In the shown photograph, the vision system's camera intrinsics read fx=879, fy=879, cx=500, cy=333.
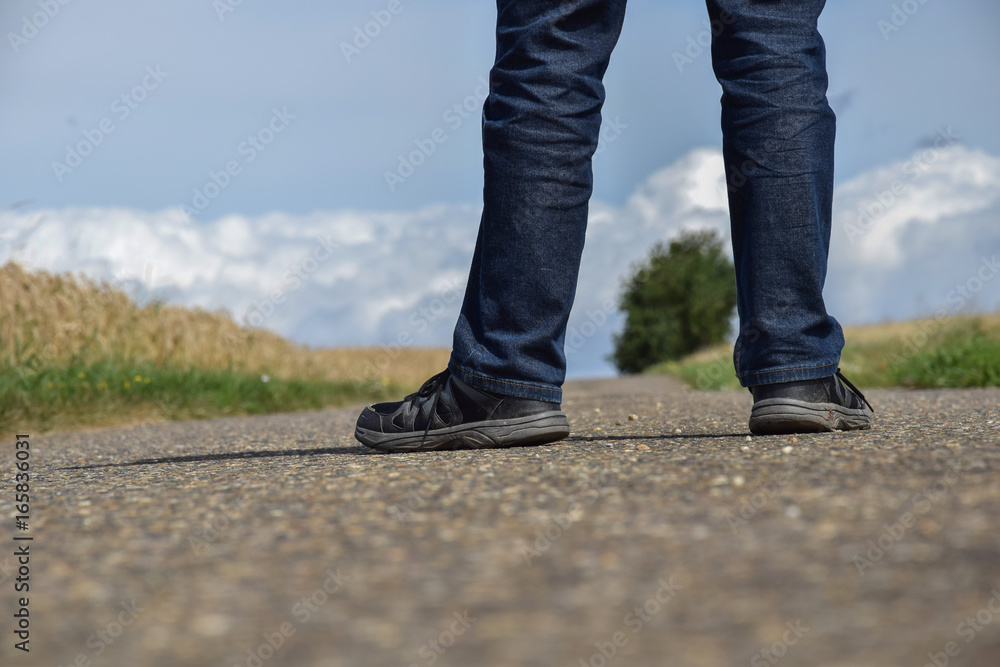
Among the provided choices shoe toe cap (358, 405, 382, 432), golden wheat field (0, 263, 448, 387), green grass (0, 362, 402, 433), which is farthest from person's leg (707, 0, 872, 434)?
golden wheat field (0, 263, 448, 387)

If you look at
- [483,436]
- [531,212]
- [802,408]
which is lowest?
[483,436]

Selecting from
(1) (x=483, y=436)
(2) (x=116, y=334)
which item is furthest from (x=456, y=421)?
(2) (x=116, y=334)

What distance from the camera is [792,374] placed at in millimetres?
2639

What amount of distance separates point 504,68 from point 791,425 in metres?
1.38

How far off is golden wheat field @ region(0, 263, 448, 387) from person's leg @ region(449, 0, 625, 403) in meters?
5.68

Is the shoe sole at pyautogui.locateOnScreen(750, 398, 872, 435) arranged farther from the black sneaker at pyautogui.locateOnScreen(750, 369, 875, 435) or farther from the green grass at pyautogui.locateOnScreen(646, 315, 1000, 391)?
the green grass at pyautogui.locateOnScreen(646, 315, 1000, 391)

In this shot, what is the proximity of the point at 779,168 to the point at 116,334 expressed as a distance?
7.63 metres

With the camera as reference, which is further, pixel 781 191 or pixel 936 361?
pixel 936 361

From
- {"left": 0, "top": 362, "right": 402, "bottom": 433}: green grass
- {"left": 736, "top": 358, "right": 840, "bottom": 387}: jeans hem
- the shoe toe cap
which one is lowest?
{"left": 0, "top": 362, "right": 402, "bottom": 433}: green grass

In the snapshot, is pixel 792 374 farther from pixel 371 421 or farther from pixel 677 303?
pixel 677 303

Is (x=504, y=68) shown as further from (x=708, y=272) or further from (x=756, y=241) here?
(x=708, y=272)

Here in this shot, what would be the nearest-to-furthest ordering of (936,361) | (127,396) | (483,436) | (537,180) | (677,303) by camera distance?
(537,180) < (483,436) < (127,396) < (936,361) < (677,303)

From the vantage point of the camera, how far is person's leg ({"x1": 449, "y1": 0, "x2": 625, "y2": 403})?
102 inches

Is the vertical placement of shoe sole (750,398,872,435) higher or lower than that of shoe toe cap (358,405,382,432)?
higher
